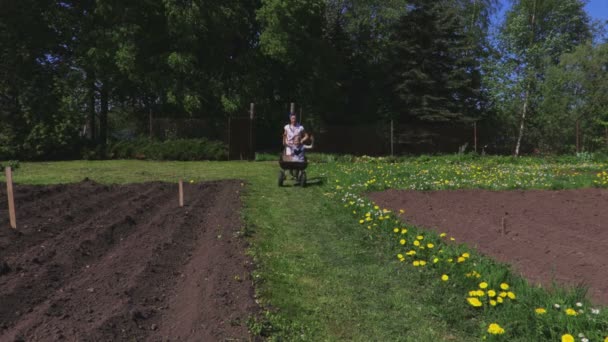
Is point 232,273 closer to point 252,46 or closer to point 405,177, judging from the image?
point 405,177

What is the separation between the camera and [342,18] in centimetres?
3072

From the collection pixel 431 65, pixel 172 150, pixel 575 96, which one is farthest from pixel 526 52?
pixel 172 150

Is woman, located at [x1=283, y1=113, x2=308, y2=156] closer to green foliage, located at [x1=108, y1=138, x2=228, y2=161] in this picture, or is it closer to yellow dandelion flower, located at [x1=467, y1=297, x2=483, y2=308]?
yellow dandelion flower, located at [x1=467, y1=297, x2=483, y2=308]

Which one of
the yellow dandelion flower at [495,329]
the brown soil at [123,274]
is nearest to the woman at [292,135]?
the brown soil at [123,274]

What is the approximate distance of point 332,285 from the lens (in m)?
4.03

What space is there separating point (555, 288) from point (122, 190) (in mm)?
7231

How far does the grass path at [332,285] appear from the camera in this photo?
10.4 ft

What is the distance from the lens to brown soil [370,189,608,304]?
403cm

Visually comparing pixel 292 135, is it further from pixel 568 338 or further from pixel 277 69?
pixel 277 69

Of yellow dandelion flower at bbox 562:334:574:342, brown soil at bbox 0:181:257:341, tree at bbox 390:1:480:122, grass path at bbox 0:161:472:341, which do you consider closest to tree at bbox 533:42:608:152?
tree at bbox 390:1:480:122

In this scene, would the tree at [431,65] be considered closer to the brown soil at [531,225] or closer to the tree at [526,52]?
the tree at [526,52]

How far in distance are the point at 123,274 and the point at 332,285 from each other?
176 cm

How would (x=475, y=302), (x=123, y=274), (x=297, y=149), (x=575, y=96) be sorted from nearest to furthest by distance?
1. (x=475, y=302)
2. (x=123, y=274)
3. (x=297, y=149)
4. (x=575, y=96)

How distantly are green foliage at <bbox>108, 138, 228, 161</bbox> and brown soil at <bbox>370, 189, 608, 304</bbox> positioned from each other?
10792mm
